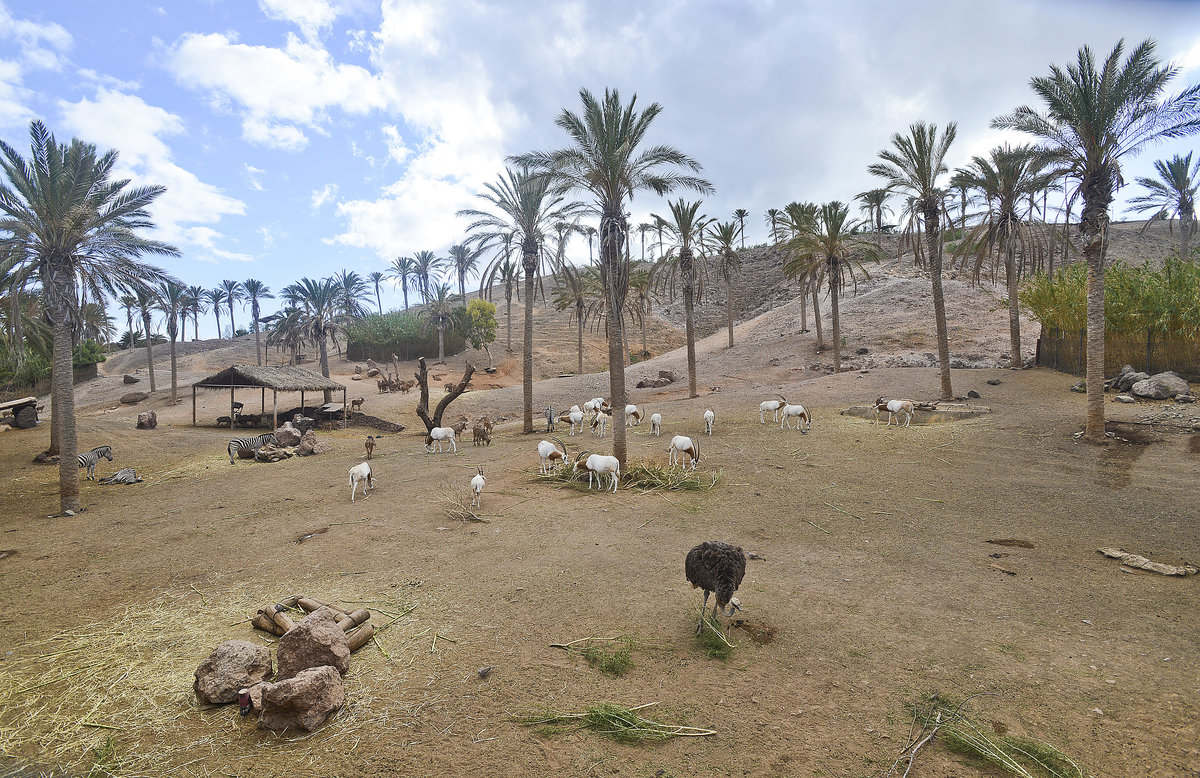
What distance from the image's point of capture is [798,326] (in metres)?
45.5

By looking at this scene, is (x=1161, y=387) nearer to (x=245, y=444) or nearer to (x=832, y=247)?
(x=832, y=247)

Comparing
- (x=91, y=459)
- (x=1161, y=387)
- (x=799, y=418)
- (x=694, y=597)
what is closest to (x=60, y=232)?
(x=91, y=459)

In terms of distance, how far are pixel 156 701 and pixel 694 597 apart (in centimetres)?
565

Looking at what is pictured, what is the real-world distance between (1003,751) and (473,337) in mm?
56334

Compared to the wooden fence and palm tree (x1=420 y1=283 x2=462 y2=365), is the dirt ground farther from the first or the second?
palm tree (x1=420 y1=283 x2=462 y2=365)

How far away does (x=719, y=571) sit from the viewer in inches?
232

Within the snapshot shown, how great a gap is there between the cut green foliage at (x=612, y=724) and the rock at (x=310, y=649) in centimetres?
197

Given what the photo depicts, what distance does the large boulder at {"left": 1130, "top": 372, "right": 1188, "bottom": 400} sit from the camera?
56.7 ft

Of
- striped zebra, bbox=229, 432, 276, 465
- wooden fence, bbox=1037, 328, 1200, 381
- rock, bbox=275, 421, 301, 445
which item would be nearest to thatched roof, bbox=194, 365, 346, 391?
rock, bbox=275, 421, 301, 445

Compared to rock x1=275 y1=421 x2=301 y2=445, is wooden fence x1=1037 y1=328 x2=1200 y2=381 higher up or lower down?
higher up

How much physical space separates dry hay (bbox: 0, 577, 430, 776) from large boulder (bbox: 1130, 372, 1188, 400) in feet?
75.8

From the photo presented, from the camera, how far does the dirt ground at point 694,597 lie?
4.29 metres

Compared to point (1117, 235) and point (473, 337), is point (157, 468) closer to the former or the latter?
point (473, 337)

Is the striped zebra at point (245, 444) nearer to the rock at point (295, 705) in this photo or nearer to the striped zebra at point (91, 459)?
the striped zebra at point (91, 459)
